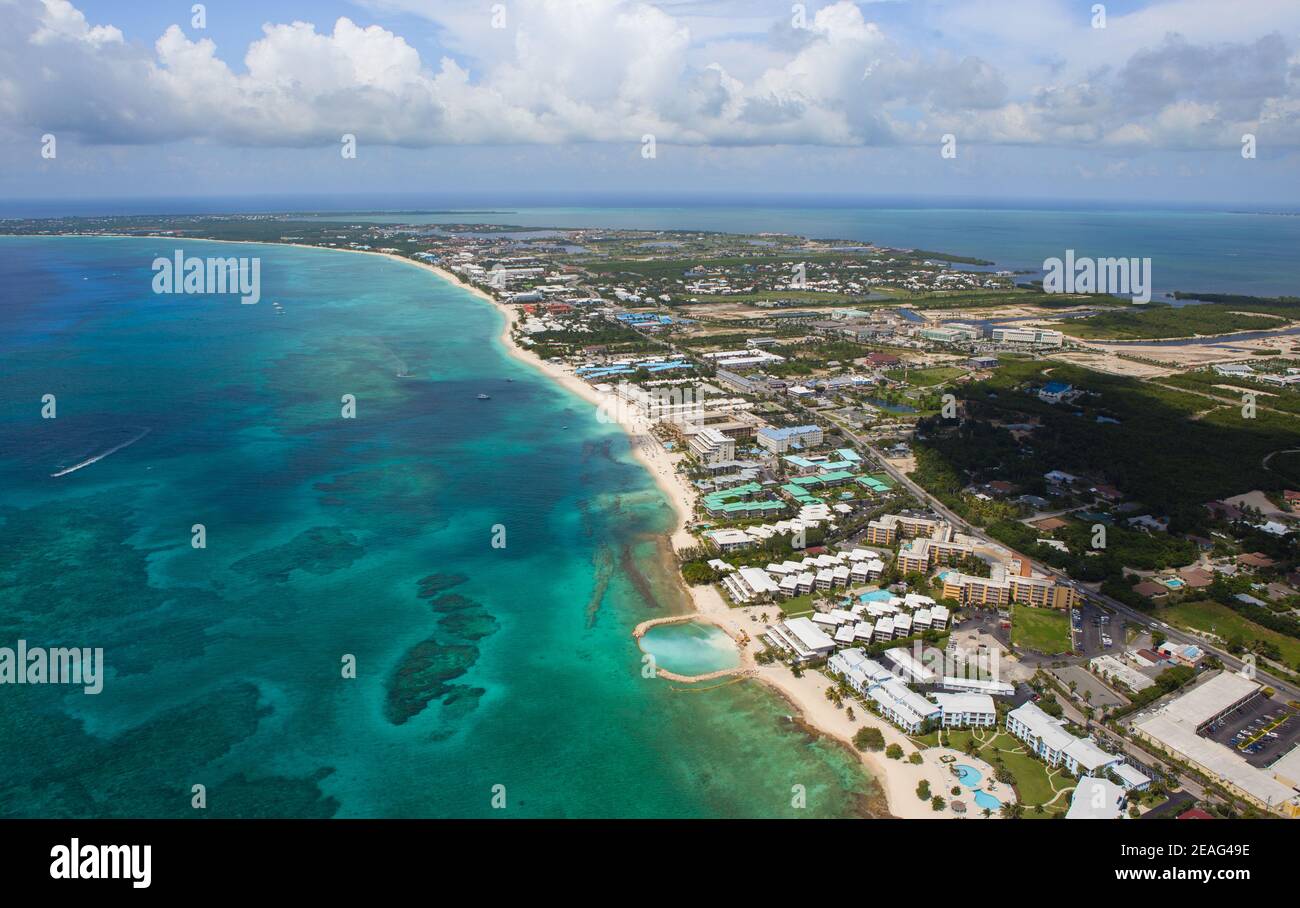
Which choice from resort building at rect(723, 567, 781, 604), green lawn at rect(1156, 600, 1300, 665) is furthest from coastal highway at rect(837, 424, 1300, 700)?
resort building at rect(723, 567, 781, 604)

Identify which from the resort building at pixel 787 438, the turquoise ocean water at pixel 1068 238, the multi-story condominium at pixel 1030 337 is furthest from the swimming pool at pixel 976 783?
the turquoise ocean water at pixel 1068 238

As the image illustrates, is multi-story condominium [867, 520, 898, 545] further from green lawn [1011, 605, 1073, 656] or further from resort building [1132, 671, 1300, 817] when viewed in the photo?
resort building [1132, 671, 1300, 817]

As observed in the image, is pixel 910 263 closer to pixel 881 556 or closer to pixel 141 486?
pixel 881 556

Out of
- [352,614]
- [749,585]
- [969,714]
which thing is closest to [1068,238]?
[749,585]

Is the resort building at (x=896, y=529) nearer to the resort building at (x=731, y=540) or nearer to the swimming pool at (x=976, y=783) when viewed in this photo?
the resort building at (x=731, y=540)

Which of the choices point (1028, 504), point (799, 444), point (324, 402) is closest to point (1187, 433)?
point (1028, 504)
